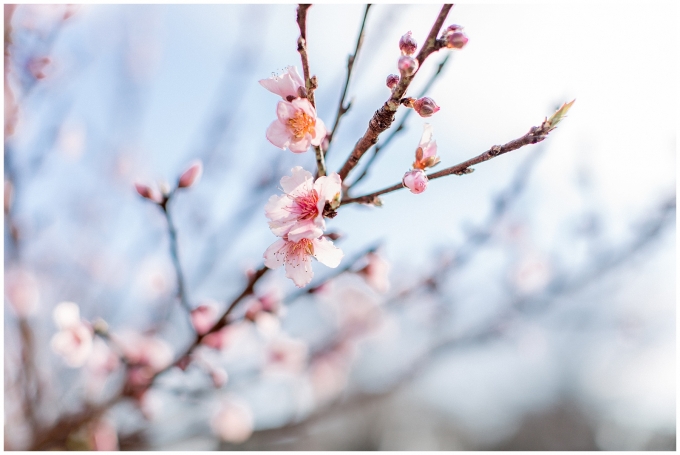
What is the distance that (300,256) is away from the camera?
0.90 meters

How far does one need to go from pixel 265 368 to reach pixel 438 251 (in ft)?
3.89

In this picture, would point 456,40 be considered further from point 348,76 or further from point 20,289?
point 20,289

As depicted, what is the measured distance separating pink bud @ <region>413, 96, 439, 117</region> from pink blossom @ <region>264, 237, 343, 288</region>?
302 mm

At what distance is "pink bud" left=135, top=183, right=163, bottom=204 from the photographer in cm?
103

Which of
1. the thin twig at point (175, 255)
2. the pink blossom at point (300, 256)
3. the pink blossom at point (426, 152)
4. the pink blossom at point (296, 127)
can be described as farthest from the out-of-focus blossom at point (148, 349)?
the pink blossom at point (426, 152)

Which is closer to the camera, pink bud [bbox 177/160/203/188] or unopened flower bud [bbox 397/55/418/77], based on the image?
unopened flower bud [bbox 397/55/418/77]

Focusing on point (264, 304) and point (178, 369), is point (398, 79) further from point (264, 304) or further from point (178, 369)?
point (178, 369)

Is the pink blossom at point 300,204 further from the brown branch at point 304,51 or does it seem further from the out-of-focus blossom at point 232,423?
the out-of-focus blossom at point 232,423

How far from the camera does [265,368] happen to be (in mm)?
2297

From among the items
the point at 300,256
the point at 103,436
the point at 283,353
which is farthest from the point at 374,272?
the point at 103,436

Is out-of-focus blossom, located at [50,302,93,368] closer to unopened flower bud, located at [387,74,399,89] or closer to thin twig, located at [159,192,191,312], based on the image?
thin twig, located at [159,192,191,312]

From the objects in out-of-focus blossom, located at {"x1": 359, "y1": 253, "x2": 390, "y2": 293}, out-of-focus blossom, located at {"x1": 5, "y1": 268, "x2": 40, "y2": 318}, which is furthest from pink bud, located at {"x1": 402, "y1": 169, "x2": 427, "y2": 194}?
out-of-focus blossom, located at {"x1": 5, "y1": 268, "x2": 40, "y2": 318}

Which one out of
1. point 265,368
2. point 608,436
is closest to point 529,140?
point 265,368

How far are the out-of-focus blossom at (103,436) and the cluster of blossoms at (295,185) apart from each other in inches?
61.5
